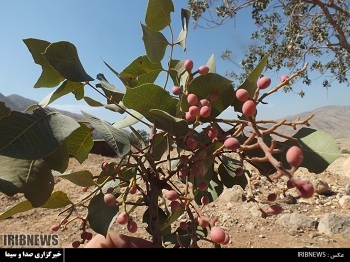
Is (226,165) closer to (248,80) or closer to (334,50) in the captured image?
(248,80)

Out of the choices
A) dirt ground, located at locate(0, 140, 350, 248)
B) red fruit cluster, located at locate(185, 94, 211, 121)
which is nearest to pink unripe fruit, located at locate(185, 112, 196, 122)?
red fruit cluster, located at locate(185, 94, 211, 121)

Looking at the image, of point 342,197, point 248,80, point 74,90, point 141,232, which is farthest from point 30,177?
point 342,197

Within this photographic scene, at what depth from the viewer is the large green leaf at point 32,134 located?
15.8 inches

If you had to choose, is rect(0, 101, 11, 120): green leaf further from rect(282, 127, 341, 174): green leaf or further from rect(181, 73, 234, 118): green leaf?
rect(282, 127, 341, 174): green leaf

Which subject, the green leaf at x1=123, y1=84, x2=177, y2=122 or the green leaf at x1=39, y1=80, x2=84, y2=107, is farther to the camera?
the green leaf at x1=39, y1=80, x2=84, y2=107

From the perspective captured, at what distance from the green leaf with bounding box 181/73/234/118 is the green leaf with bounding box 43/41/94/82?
204 millimetres

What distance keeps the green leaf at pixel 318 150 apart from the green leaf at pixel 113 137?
0.24 meters

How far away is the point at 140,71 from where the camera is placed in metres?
0.71

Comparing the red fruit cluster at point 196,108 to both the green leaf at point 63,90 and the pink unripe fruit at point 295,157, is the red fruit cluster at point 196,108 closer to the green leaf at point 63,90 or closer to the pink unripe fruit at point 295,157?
the pink unripe fruit at point 295,157

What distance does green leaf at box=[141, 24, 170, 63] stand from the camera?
0.63 metres

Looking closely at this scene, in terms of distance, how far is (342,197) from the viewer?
3.23m

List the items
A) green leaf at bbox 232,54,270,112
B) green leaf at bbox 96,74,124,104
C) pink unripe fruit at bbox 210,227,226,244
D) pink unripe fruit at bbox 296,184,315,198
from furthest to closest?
green leaf at bbox 96,74,124,104, green leaf at bbox 232,54,270,112, pink unripe fruit at bbox 210,227,226,244, pink unripe fruit at bbox 296,184,315,198

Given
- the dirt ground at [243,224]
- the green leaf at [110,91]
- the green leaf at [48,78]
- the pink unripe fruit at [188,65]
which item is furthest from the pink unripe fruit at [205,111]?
the dirt ground at [243,224]

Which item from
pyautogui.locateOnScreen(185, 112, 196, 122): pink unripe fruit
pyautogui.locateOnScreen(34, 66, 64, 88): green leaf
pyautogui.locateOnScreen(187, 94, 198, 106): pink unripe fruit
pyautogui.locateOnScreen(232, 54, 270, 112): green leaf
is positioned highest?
pyautogui.locateOnScreen(34, 66, 64, 88): green leaf
